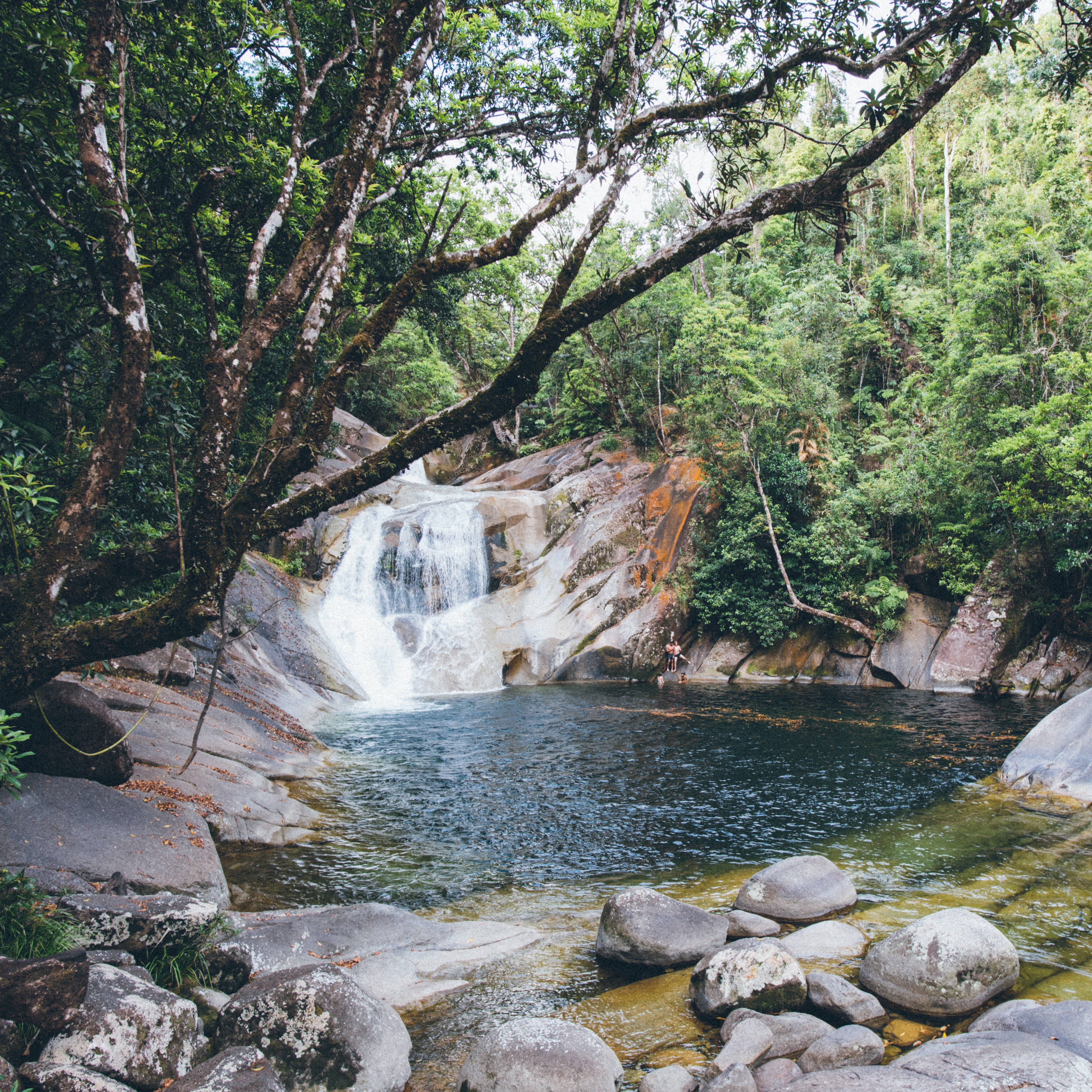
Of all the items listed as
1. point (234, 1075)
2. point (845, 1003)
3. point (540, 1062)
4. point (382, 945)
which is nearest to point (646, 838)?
point (845, 1003)

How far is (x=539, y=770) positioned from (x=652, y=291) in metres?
22.9

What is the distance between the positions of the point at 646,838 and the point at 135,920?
645cm

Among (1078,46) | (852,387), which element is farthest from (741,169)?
(852,387)

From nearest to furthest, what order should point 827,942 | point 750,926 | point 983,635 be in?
point 827,942
point 750,926
point 983,635

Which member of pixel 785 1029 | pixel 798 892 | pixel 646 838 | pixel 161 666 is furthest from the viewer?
pixel 161 666

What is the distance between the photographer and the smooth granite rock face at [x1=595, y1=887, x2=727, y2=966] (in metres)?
5.65

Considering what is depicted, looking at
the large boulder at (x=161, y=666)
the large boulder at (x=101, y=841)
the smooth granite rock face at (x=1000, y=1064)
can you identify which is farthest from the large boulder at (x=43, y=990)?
the large boulder at (x=161, y=666)

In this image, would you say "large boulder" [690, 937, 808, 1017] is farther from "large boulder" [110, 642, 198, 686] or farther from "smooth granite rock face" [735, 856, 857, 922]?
"large boulder" [110, 642, 198, 686]

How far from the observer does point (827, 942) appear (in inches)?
232

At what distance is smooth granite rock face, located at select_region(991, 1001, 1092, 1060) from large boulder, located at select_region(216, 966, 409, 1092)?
403 cm

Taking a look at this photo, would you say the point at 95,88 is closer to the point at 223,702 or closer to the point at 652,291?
the point at 223,702

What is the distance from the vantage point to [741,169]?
21.5ft

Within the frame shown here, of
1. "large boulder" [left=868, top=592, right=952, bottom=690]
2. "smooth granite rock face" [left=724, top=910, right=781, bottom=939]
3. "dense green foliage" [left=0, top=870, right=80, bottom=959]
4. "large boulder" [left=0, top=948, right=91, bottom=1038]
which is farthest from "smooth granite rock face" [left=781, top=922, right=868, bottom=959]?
"large boulder" [left=868, top=592, right=952, bottom=690]

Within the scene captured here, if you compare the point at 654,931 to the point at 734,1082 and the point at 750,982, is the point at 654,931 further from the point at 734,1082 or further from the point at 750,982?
the point at 734,1082
